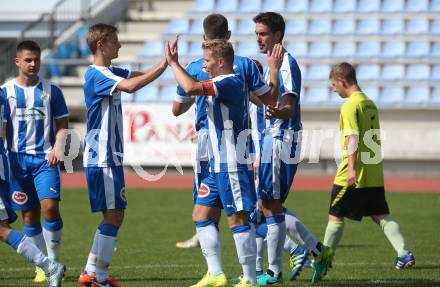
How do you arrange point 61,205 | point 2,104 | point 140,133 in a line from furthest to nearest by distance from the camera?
point 140,133 < point 61,205 < point 2,104

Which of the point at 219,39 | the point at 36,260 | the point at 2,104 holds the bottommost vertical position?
the point at 36,260

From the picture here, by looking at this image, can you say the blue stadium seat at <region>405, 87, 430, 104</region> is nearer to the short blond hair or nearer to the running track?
the running track

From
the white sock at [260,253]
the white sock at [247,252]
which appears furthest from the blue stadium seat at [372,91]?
the white sock at [247,252]

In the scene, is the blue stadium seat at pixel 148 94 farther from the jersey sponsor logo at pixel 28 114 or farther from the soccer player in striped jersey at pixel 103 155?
the soccer player in striped jersey at pixel 103 155

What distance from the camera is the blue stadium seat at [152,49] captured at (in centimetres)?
2497

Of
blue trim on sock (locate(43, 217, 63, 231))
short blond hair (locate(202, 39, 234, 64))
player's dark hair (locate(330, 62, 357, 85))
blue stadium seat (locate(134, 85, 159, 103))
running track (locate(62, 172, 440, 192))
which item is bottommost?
running track (locate(62, 172, 440, 192))

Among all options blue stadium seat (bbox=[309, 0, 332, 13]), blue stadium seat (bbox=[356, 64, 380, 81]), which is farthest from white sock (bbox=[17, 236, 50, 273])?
blue stadium seat (bbox=[309, 0, 332, 13])

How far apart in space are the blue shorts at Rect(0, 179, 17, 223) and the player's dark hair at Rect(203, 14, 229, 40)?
82.6 inches

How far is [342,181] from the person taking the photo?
29.2 ft

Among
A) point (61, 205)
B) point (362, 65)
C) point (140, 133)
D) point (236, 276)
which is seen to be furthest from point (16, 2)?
point (236, 276)

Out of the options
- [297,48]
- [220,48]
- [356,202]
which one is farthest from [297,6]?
[220,48]

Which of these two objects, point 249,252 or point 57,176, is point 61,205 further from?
point 249,252

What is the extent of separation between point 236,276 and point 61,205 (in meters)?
8.12

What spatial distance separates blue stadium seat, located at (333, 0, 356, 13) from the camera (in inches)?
989
